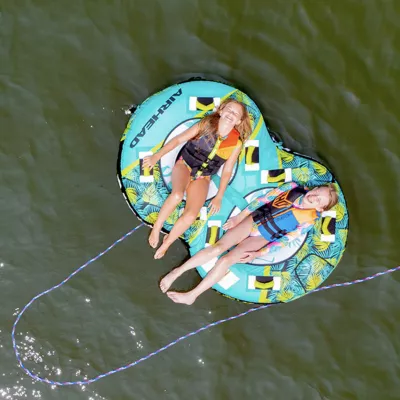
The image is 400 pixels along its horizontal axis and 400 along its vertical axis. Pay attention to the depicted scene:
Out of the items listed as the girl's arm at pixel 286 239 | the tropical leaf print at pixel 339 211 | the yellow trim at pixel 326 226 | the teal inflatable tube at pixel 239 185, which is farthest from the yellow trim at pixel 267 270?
the tropical leaf print at pixel 339 211

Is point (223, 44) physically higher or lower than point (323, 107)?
higher

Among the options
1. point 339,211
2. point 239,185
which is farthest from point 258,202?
point 339,211

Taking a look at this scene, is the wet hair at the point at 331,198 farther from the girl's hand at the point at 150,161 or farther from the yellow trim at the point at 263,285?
the girl's hand at the point at 150,161

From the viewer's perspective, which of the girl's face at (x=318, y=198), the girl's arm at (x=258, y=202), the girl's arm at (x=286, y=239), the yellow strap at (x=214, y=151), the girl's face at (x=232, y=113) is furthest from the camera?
the girl's arm at (x=258, y=202)

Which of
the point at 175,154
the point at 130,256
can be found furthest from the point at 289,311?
the point at 175,154

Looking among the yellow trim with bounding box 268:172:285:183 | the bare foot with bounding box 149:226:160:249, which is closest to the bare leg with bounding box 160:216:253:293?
the bare foot with bounding box 149:226:160:249

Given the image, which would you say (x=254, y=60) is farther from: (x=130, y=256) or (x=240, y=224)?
(x=130, y=256)
